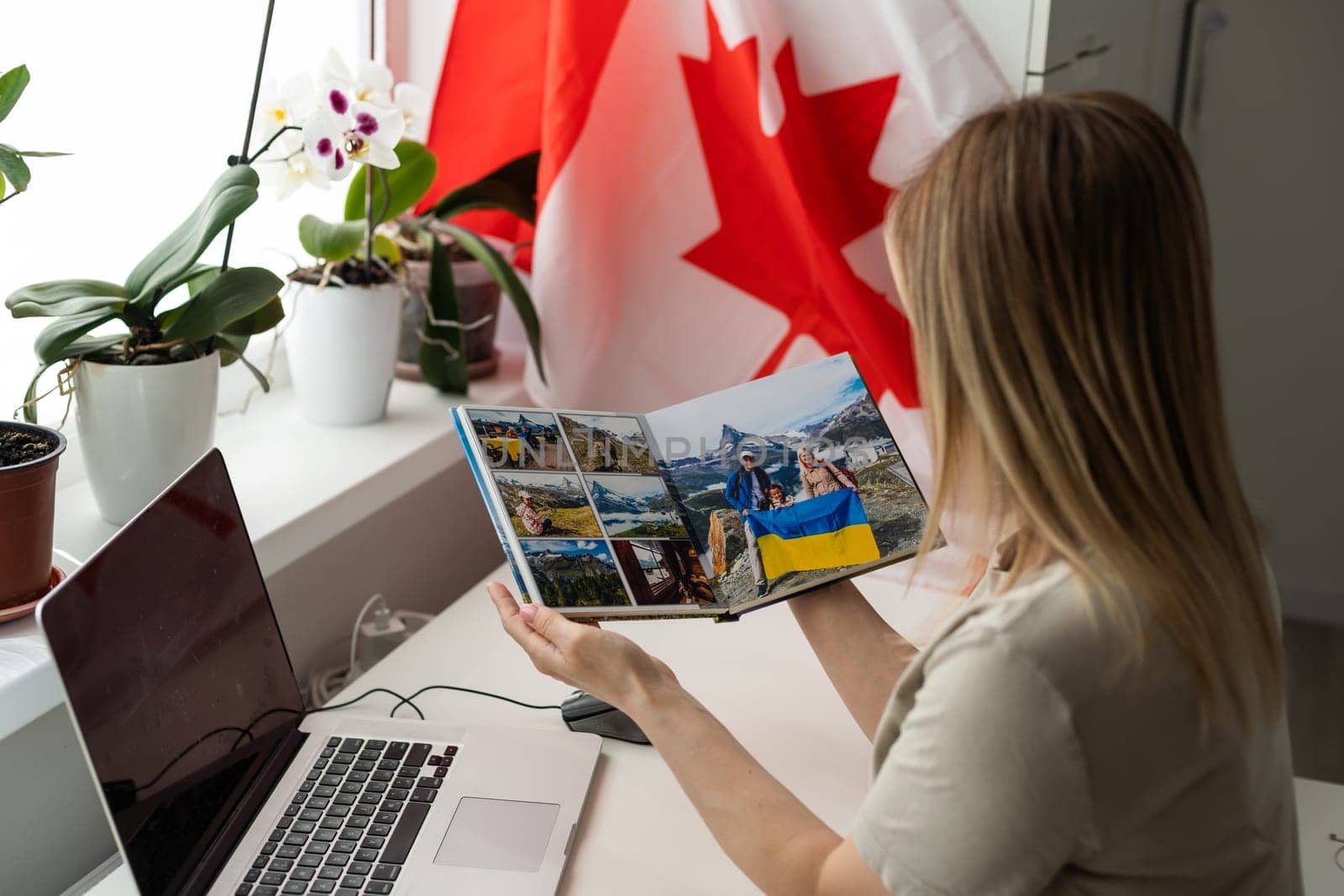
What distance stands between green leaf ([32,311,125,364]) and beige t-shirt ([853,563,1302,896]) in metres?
0.70

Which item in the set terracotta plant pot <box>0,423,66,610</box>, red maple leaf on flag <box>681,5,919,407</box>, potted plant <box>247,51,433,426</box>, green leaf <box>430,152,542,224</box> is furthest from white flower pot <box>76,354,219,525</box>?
red maple leaf on flag <box>681,5,919,407</box>

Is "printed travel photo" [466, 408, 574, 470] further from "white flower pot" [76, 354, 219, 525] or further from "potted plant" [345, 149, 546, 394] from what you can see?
"potted plant" [345, 149, 546, 394]

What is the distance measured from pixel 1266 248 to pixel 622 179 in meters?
1.50

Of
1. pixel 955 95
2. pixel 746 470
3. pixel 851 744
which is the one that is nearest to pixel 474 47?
pixel 955 95

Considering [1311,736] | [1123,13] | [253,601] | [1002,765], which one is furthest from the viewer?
[1311,736]

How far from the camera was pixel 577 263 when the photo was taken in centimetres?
142

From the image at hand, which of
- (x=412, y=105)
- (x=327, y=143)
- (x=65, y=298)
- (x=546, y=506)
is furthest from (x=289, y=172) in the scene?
(x=546, y=506)

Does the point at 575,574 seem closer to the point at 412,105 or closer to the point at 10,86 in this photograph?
the point at 10,86

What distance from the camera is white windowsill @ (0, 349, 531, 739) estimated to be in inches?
40.9

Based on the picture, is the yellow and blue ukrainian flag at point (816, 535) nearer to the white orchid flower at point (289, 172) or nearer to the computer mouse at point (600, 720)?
the computer mouse at point (600, 720)

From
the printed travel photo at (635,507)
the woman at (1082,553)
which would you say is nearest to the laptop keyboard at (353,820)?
the printed travel photo at (635,507)

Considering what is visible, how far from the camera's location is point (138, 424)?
101 cm

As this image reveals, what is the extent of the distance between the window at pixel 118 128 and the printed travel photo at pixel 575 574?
0.49m

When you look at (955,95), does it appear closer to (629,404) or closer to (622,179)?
(622,179)
